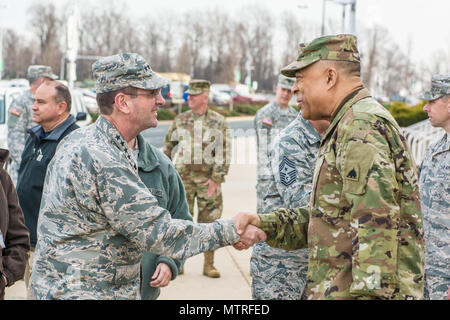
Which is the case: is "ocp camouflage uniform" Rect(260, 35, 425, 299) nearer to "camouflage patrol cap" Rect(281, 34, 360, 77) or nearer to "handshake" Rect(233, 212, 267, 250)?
"camouflage patrol cap" Rect(281, 34, 360, 77)

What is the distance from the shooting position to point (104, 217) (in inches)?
117

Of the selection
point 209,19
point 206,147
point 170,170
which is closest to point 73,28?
point 206,147

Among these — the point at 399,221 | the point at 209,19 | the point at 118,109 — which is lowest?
the point at 399,221

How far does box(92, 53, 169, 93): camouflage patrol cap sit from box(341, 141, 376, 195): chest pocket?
1179 mm

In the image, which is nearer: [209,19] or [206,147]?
[206,147]

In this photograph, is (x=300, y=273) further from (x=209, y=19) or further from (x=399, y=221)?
(x=209, y=19)

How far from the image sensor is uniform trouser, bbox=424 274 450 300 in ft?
15.9

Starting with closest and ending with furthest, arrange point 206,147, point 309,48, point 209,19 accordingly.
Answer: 1. point 309,48
2. point 206,147
3. point 209,19

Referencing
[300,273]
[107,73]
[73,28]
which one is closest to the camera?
[107,73]

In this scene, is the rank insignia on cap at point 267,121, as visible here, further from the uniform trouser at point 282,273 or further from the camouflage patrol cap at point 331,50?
the camouflage patrol cap at point 331,50

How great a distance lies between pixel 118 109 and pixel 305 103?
3.15 feet

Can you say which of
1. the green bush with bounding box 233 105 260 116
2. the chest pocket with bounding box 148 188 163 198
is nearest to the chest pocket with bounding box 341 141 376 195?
the chest pocket with bounding box 148 188 163 198

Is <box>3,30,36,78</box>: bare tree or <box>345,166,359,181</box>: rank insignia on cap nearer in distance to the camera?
<box>345,166,359,181</box>: rank insignia on cap

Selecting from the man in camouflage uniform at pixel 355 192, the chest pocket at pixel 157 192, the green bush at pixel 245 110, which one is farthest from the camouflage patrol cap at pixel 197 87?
the green bush at pixel 245 110
